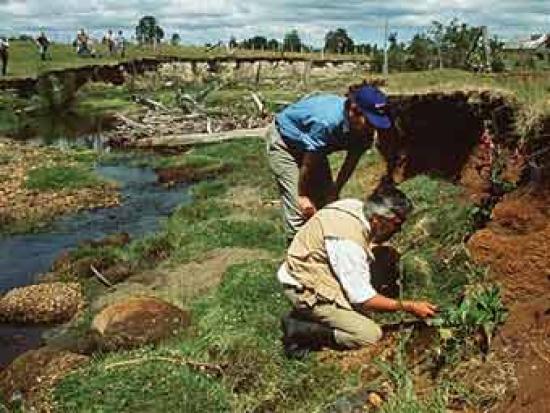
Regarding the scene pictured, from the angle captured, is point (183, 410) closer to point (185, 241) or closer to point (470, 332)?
point (470, 332)

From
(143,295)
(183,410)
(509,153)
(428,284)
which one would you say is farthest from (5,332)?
(509,153)

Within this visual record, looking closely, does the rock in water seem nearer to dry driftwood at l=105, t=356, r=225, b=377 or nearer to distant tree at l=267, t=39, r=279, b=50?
dry driftwood at l=105, t=356, r=225, b=377

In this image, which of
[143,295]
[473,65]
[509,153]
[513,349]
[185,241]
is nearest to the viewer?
[513,349]

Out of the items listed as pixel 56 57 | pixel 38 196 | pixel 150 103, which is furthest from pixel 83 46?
pixel 38 196

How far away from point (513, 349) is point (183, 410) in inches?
105

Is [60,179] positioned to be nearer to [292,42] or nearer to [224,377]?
[224,377]

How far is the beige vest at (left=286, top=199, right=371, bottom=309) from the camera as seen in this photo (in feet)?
20.2

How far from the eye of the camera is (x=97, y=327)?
31.4 ft

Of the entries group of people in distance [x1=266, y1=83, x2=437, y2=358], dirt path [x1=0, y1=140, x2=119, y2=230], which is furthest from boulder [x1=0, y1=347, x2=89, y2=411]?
dirt path [x1=0, y1=140, x2=119, y2=230]

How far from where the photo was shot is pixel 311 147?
752cm

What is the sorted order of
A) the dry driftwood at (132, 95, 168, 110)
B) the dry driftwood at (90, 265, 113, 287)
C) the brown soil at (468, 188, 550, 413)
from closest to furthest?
the brown soil at (468, 188, 550, 413) → the dry driftwood at (90, 265, 113, 287) → the dry driftwood at (132, 95, 168, 110)

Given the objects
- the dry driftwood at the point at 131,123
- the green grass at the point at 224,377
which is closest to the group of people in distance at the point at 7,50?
the dry driftwood at the point at 131,123

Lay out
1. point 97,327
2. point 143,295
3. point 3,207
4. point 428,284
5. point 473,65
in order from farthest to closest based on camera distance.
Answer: point 3,207
point 473,65
point 143,295
point 97,327
point 428,284

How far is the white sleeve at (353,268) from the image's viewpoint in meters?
6.06
